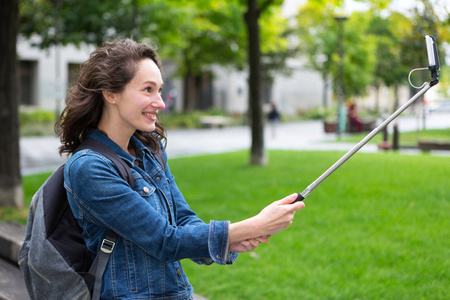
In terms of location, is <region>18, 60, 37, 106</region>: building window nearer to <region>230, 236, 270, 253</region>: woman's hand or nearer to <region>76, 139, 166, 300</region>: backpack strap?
<region>76, 139, 166, 300</region>: backpack strap

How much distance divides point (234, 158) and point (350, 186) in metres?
5.94

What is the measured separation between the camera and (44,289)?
208cm

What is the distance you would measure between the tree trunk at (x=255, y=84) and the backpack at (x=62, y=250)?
9.82 m

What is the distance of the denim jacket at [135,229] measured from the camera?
76.7 inches

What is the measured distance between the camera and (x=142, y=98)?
208cm

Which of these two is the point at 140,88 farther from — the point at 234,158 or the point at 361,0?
the point at 234,158

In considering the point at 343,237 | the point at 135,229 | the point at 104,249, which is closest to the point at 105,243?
the point at 104,249

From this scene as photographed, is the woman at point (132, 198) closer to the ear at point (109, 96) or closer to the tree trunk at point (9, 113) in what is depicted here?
the ear at point (109, 96)

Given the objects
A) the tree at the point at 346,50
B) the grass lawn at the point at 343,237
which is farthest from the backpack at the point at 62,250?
the tree at the point at 346,50

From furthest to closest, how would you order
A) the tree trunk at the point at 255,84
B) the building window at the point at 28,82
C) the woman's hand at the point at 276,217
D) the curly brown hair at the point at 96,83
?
the building window at the point at 28,82
the tree trunk at the point at 255,84
the curly brown hair at the point at 96,83
the woman's hand at the point at 276,217

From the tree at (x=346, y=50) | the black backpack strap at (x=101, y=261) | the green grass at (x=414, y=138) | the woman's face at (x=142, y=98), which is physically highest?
the tree at (x=346, y=50)

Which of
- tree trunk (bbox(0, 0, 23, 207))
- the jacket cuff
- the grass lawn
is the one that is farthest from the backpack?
tree trunk (bbox(0, 0, 23, 207))

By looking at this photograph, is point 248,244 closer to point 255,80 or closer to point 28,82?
point 255,80

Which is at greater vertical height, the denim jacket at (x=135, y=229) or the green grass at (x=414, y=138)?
the denim jacket at (x=135, y=229)
